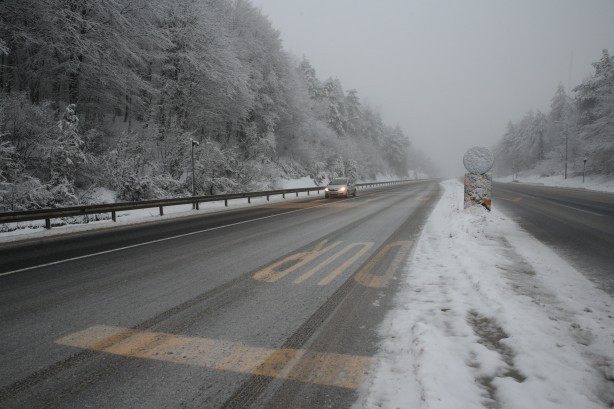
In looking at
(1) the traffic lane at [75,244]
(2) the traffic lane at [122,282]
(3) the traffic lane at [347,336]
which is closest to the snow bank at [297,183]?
(1) the traffic lane at [75,244]

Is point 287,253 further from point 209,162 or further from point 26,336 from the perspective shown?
point 209,162

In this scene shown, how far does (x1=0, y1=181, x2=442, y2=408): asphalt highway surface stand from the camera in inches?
106

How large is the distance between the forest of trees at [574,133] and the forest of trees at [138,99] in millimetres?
35228

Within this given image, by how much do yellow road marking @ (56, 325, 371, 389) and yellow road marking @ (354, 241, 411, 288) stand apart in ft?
7.84

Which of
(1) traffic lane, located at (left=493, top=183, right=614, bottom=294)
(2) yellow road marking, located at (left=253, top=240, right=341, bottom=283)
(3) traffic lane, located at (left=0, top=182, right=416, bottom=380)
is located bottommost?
(1) traffic lane, located at (left=493, top=183, right=614, bottom=294)

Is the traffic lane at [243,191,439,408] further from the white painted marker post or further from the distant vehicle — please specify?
the distant vehicle

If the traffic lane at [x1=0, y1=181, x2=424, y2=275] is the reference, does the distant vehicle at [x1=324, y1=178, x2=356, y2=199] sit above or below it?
above

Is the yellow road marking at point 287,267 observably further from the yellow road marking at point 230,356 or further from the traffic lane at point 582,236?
the traffic lane at point 582,236

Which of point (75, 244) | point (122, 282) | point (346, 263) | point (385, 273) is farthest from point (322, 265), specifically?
point (75, 244)

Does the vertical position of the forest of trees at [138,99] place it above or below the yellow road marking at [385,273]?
above

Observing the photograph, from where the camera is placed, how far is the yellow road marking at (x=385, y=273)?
5.51 metres

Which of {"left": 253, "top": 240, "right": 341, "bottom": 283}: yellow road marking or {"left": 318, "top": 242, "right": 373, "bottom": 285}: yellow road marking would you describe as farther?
{"left": 253, "top": 240, "right": 341, "bottom": 283}: yellow road marking

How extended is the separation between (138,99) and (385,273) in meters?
21.5

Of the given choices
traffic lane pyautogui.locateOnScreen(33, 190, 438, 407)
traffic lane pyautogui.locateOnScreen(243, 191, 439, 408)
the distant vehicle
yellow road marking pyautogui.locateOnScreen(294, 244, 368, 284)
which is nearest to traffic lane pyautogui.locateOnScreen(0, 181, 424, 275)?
traffic lane pyautogui.locateOnScreen(33, 190, 438, 407)
